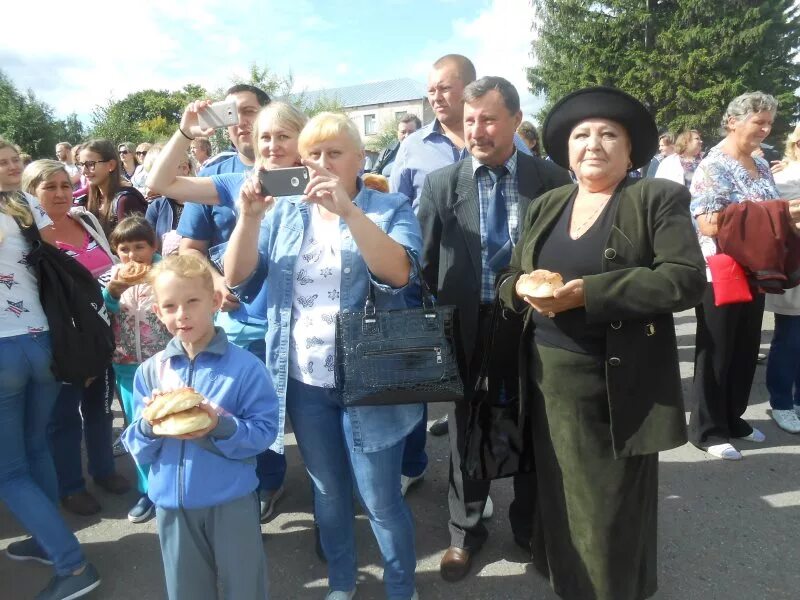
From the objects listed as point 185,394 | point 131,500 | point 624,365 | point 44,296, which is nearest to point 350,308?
point 185,394

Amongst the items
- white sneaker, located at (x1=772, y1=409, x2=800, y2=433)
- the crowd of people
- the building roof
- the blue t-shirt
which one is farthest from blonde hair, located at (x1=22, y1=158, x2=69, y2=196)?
the building roof

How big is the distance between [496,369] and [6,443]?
221 cm

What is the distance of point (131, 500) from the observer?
3.48 m

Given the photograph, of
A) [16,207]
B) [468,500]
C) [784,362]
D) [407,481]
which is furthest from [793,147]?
[16,207]

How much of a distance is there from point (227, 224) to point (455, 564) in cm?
202

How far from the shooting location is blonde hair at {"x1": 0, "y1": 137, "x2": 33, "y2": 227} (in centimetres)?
257

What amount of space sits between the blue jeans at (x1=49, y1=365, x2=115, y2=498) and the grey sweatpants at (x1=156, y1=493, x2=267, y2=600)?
5.40ft

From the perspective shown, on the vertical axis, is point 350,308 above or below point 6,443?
above

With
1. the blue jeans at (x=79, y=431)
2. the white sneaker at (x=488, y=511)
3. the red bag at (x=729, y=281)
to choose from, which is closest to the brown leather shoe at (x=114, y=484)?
the blue jeans at (x=79, y=431)

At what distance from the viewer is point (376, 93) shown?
59594mm

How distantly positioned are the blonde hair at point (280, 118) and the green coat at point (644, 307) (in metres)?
1.33

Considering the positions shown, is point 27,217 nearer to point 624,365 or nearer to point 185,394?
point 185,394

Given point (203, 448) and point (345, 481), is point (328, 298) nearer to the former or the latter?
point (203, 448)

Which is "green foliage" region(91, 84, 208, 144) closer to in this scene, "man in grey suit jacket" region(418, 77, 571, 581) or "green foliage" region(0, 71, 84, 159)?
"green foliage" region(0, 71, 84, 159)
